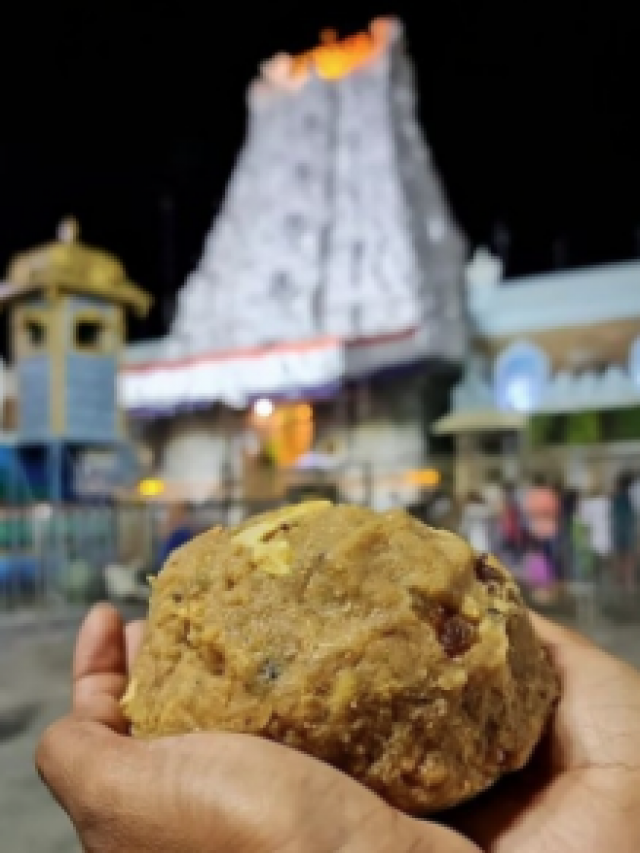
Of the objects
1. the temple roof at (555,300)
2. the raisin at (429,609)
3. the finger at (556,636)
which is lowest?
the finger at (556,636)

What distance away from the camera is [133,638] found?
33.8 inches

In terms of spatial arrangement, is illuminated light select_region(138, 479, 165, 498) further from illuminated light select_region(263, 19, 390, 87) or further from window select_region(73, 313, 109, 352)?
illuminated light select_region(263, 19, 390, 87)

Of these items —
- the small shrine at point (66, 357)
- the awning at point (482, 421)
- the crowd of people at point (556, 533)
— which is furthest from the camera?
the awning at point (482, 421)

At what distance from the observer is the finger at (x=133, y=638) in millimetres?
835

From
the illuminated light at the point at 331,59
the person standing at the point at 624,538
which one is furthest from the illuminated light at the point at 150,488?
the illuminated light at the point at 331,59

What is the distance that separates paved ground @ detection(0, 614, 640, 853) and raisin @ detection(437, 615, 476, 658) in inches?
31.5

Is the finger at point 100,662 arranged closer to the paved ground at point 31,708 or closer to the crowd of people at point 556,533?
the paved ground at point 31,708

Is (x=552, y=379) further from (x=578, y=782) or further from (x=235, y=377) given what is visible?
(x=578, y=782)

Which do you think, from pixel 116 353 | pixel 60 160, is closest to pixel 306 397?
pixel 116 353

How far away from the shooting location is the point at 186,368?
598cm

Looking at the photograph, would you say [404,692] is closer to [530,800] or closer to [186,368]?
[530,800]

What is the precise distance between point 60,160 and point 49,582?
2368mm

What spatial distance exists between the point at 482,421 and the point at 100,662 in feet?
12.2

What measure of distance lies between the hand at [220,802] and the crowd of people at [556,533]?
280 cm
